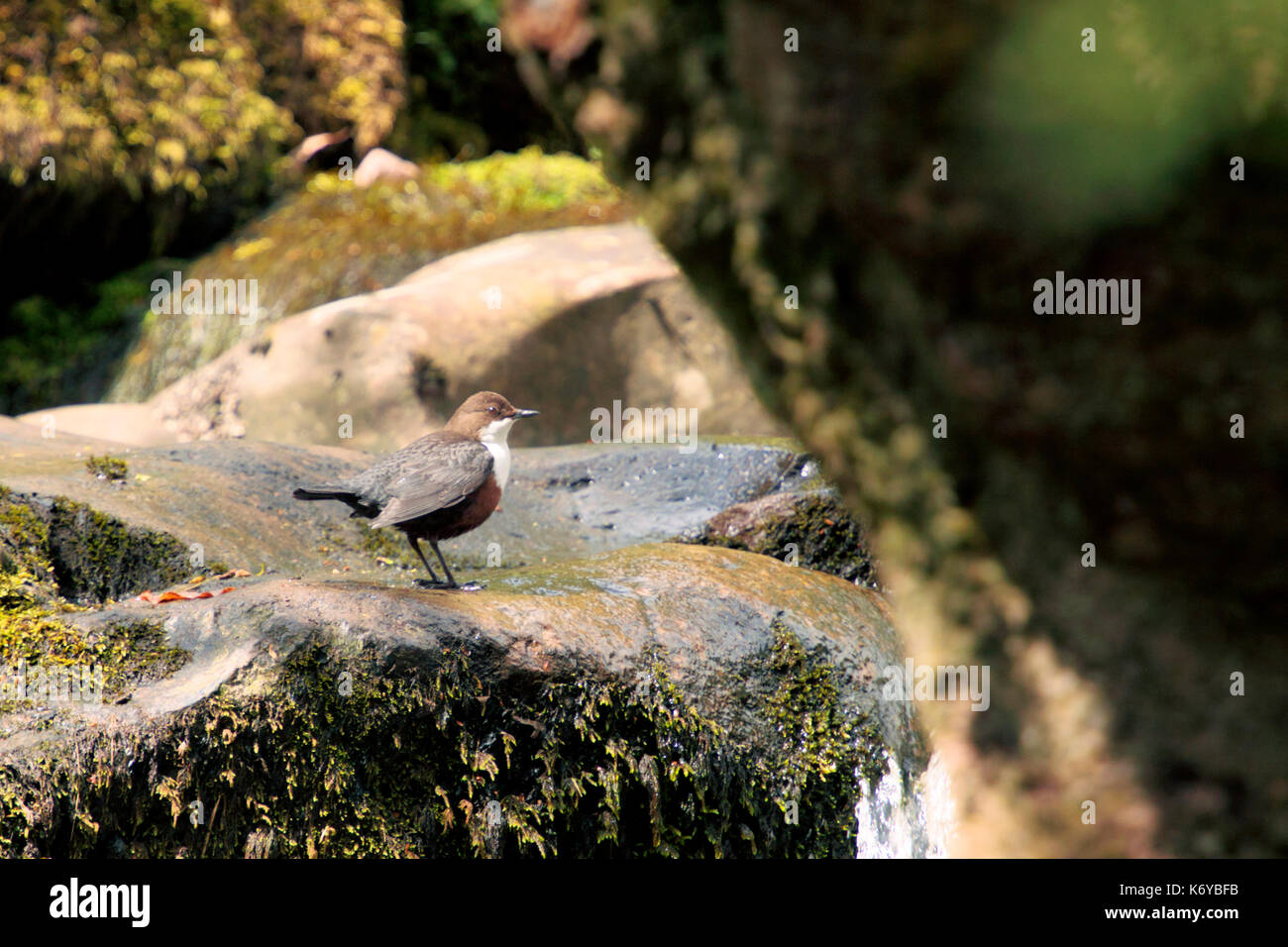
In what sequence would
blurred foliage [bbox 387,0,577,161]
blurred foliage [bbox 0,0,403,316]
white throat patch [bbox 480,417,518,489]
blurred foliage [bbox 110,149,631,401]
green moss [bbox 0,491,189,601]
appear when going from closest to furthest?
green moss [bbox 0,491,189,601] → white throat patch [bbox 480,417,518,489] → blurred foliage [bbox 110,149,631,401] → blurred foliage [bbox 0,0,403,316] → blurred foliage [bbox 387,0,577,161]

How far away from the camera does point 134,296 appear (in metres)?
12.3

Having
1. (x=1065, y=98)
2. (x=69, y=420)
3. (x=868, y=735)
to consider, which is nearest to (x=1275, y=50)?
(x=1065, y=98)

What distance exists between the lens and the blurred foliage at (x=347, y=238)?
1105 centimetres

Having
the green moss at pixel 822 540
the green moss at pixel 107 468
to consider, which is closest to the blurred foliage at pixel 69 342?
the green moss at pixel 107 468

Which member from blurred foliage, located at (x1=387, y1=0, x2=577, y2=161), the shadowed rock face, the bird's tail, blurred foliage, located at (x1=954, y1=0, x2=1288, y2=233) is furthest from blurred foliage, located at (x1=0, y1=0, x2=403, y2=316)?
blurred foliage, located at (x1=954, y1=0, x2=1288, y2=233)

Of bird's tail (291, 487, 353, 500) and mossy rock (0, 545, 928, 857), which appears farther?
bird's tail (291, 487, 353, 500)

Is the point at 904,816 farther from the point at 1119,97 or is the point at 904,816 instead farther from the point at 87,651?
the point at 1119,97

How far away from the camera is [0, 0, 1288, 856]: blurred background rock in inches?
35.8

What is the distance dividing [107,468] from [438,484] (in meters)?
2.04

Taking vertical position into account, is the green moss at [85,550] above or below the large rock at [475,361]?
below

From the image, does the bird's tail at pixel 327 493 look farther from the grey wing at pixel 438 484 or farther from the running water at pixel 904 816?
the running water at pixel 904 816

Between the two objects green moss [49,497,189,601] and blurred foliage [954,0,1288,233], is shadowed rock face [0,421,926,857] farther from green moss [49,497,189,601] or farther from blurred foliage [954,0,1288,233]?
blurred foliage [954,0,1288,233]

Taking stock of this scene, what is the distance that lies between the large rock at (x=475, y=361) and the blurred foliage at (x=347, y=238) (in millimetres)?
1159
